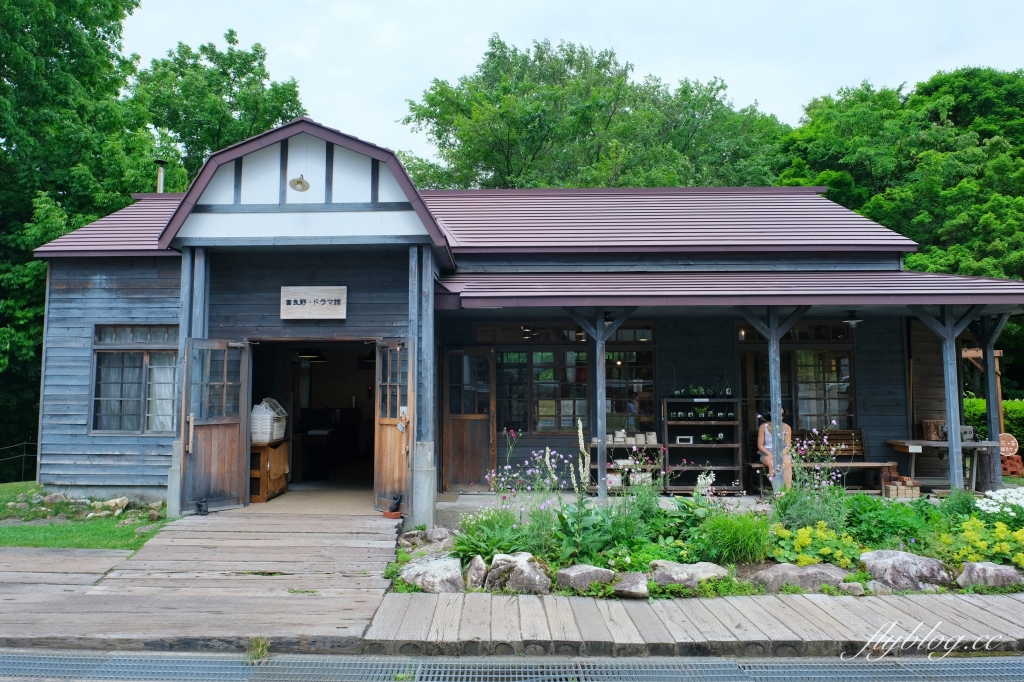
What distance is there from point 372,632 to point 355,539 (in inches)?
86.9

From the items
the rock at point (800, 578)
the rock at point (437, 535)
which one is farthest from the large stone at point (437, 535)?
the rock at point (800, 578)

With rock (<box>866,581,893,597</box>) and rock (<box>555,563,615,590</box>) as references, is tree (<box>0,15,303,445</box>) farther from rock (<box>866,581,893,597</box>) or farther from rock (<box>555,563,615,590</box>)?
rock (<box>866,581,893,597</box>)

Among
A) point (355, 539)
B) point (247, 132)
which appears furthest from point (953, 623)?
point (247, 132)

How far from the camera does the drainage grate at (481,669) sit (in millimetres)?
4285

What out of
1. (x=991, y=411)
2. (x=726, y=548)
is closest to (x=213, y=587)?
(x=726, y=548)

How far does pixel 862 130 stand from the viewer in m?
24.4

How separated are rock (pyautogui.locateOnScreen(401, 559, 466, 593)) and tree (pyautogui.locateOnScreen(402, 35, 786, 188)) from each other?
1835 centimetres

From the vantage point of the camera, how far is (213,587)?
19.5ft

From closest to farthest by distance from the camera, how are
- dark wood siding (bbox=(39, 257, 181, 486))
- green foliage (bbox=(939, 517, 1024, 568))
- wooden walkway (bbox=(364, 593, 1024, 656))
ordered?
wooden walkway (bbox=(364, 593, 1024, 656)), green foliage (bbox=(939, 517, 1024, 568)), dark wood siding (bbox=(39, 257, 181, 486))

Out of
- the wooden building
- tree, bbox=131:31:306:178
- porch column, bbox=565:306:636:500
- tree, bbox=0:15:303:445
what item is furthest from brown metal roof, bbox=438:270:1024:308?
tree, bbox=131:31:306:178

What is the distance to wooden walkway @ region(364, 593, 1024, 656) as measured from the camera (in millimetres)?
4676

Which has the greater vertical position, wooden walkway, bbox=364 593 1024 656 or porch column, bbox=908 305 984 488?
porch column, bbox=908 305 984 488

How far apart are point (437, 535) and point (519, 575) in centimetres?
182

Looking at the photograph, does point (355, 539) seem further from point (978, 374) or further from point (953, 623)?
point (978, 374)
